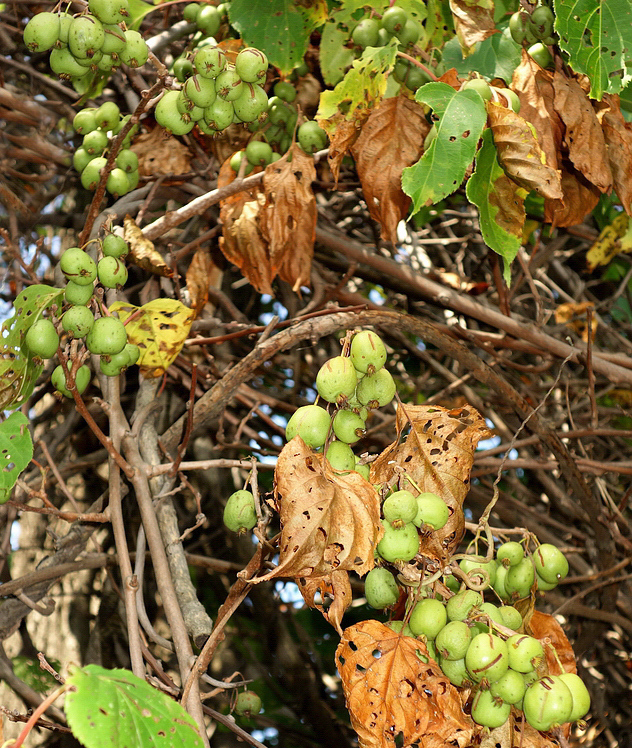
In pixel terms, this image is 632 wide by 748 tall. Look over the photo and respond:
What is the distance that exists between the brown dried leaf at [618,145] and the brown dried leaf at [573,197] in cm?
11

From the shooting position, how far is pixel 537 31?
153 centimetres

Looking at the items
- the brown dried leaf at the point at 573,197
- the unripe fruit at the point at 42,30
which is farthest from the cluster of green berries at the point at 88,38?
the brown dried leaf at the point at 573,197

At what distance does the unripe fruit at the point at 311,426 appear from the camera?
1.06 meters

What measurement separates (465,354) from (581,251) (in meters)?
1.91

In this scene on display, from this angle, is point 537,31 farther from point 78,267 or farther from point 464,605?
point 464,605

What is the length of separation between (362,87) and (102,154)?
669 mm

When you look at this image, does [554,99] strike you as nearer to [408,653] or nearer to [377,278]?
[377,278]

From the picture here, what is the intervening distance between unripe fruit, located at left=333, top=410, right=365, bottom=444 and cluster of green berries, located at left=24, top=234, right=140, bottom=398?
479 mm

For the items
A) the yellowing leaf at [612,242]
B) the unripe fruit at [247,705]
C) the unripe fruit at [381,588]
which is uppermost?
the unripe fruit at [381,588]

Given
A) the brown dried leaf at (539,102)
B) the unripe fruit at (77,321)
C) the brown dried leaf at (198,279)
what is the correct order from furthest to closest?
the brown dried leaf at (198,279) → the brown dried leaf at (539,102) → the unripe fruit at (77,321)

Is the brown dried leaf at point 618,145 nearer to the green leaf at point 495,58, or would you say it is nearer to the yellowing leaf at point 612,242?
the green leaf at point 495,58

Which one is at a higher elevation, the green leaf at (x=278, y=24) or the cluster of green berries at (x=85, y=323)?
the green leaf at (x=278, y=24)

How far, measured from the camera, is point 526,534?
1187mm

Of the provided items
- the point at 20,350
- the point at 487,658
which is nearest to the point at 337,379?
the point at 487,658
